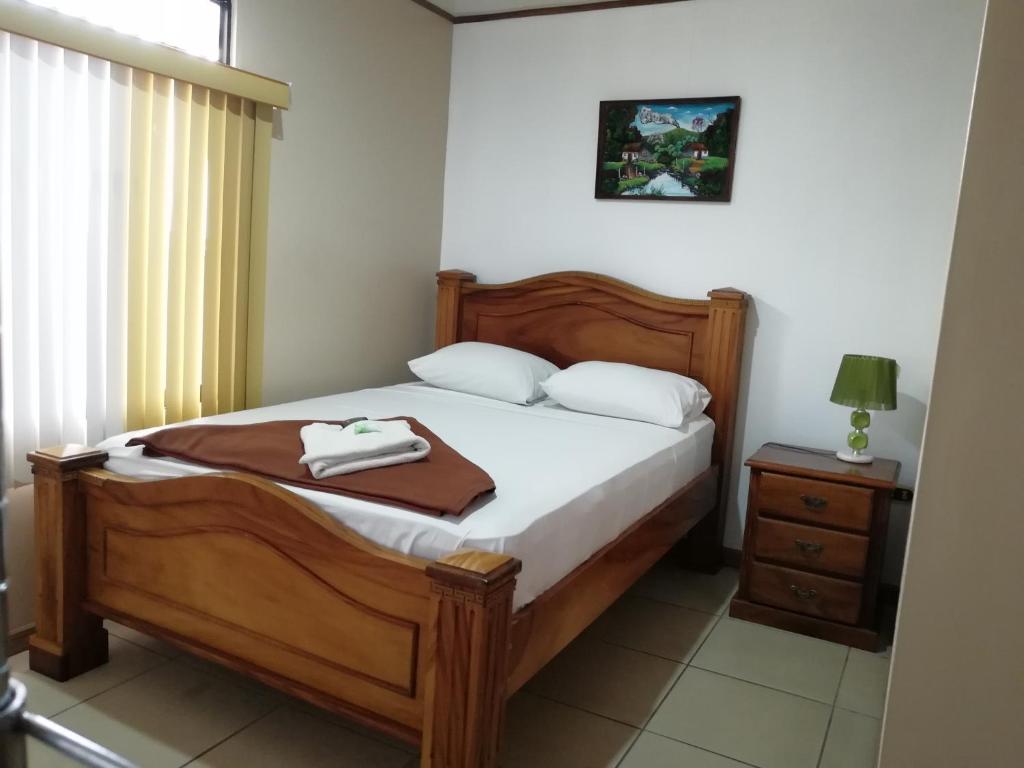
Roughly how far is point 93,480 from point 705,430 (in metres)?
2.10

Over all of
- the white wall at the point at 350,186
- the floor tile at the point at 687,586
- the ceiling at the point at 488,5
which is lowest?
the floor tile at the point at 687,586

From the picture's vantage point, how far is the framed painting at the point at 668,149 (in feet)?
10.8

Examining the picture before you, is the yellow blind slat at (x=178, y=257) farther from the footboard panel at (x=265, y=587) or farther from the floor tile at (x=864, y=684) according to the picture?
the floor tile at (x=864, y=684)

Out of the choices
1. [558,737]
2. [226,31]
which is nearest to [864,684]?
[558,737]

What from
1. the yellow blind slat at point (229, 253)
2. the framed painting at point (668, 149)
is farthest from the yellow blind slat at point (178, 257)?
the framed painting at point (668, 149)

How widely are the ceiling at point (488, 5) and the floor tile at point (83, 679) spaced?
3.01 meters

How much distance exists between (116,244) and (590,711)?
197cm

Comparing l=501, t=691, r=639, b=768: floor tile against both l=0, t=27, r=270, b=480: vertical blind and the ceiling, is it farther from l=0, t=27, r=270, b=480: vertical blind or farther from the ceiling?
the ceiling

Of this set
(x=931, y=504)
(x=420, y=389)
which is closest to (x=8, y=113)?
(x=420, y=389)

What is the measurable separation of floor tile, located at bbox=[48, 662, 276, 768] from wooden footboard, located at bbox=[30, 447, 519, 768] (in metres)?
0.19

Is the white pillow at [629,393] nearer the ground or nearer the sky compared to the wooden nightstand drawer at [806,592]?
nearer the sky

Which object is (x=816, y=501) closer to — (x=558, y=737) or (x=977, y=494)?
(x=558, y=737)

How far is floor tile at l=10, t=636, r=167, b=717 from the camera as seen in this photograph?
2.06 m

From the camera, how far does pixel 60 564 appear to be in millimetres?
2137
